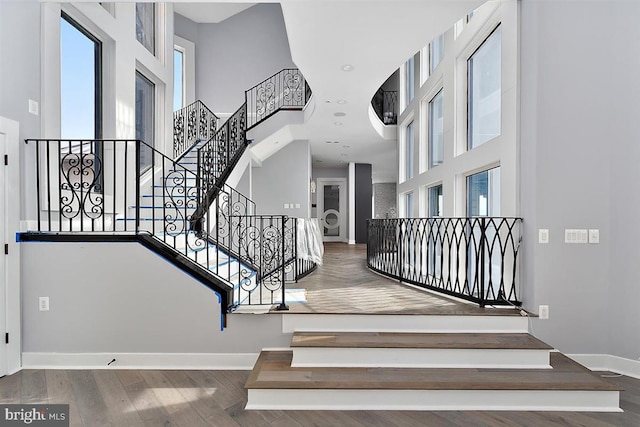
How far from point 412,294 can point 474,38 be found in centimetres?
350

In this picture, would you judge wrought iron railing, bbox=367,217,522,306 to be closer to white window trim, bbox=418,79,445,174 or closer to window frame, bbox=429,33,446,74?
white window trim, bbox=418,79,445,174

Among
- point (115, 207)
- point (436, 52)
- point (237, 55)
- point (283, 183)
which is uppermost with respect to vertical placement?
point (237, 55)

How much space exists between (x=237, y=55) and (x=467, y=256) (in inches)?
353

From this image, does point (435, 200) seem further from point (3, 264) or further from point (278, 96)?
point (3, 264)

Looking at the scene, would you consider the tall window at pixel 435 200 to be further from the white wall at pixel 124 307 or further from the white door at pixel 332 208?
the white door at pixel 332 208

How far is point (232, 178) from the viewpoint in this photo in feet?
22.6

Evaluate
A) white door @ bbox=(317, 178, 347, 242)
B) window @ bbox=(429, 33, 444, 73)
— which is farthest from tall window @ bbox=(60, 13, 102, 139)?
white door @ bbox=(317, 178, 347, 242)

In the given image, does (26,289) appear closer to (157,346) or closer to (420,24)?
(157,346)

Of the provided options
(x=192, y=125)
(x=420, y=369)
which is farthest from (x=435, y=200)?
(x=192, y=125)

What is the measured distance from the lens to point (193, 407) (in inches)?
100

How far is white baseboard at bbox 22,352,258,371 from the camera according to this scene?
10.5 feet

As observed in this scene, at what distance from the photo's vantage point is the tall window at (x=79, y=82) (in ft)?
12.9

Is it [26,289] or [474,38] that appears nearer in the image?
[26,289]

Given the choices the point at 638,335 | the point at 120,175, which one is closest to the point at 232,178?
the point at 120,175
